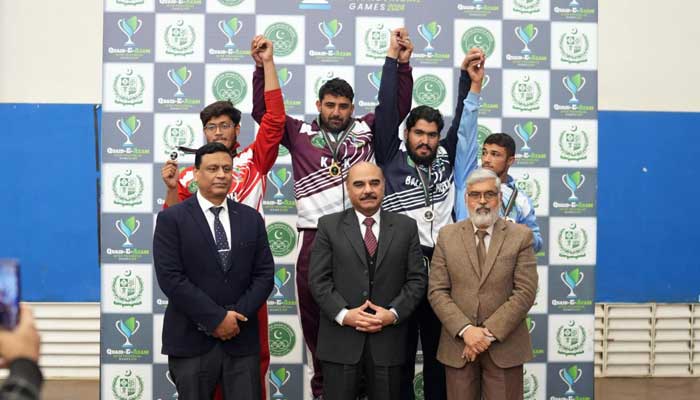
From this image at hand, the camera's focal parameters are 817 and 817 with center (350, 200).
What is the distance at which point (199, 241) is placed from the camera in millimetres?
3959

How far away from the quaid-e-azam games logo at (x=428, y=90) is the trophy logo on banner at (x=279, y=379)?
1.92m

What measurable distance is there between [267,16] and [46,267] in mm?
2949

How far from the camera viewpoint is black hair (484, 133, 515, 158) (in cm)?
476

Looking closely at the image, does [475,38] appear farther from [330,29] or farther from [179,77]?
[179,77]

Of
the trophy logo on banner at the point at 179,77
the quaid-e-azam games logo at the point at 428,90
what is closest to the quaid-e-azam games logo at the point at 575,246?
the quaid-e-azam games logo at the point at 428,90

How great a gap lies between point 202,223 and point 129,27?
1741 millimetres

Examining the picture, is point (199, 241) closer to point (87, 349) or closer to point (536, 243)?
point (536, 243)

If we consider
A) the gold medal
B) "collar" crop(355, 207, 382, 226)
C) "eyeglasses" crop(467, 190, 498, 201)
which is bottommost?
"collar" crop(355, 207, 382, 226)

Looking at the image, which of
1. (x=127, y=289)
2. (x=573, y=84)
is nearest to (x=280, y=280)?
(x=127, y=289)

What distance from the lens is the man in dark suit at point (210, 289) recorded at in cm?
390

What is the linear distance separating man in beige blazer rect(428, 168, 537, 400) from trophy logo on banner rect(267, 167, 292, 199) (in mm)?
1425

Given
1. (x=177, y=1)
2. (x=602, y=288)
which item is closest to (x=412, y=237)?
(x=177, y=1)

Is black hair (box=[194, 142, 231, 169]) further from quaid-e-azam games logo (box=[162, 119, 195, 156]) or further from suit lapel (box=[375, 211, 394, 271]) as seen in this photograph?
quaid-e-azam games logo (box=[162, 119, 195, 156])

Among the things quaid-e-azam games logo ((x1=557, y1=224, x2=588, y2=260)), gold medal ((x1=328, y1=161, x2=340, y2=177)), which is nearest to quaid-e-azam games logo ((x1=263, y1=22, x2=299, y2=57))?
gold medal ((x1=328, y1=161, x2=340, y2=177))
